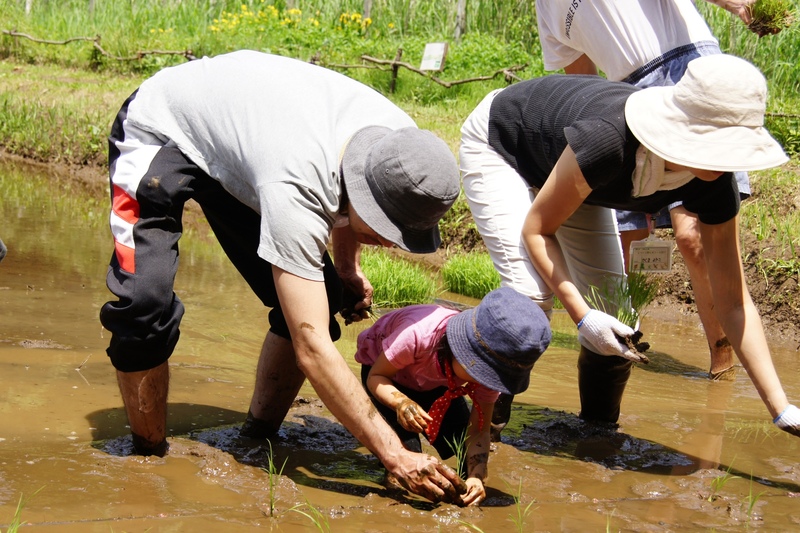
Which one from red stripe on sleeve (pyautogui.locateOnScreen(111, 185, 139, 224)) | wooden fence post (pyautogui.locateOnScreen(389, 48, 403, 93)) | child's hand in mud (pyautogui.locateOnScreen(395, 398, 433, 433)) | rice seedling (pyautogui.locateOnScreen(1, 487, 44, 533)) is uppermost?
red stripe on sleeve (pyautogui.locateOnScreen(111, 185, 139, 224))

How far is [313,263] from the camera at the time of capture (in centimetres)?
227

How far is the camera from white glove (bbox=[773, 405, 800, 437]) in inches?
Answer: 108

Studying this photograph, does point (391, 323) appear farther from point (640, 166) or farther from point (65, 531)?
point (65, 531)

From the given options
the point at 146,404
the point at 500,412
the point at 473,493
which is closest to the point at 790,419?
the point at 500,412

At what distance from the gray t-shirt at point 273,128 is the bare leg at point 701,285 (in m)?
1.89

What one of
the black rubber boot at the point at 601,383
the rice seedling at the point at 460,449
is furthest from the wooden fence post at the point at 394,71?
the rice seedling at the point at 460,449

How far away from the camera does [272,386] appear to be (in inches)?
116

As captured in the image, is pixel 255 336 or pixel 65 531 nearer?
pixel 65 531

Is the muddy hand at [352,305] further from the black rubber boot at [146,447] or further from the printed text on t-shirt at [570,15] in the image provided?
the printed text on t-shirt at [570,15]

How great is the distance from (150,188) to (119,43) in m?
10.1

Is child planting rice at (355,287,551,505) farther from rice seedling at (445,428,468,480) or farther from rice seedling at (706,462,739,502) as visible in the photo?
rice seedling at (706,462,739,502)

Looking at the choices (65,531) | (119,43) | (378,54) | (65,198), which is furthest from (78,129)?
(65,531)

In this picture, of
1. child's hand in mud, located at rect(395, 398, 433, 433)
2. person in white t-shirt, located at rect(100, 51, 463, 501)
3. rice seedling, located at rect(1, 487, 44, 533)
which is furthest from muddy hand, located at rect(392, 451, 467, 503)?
rice seedling, located at rect(1, 487, 44, 533)

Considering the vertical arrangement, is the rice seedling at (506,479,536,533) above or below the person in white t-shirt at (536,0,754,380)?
below
